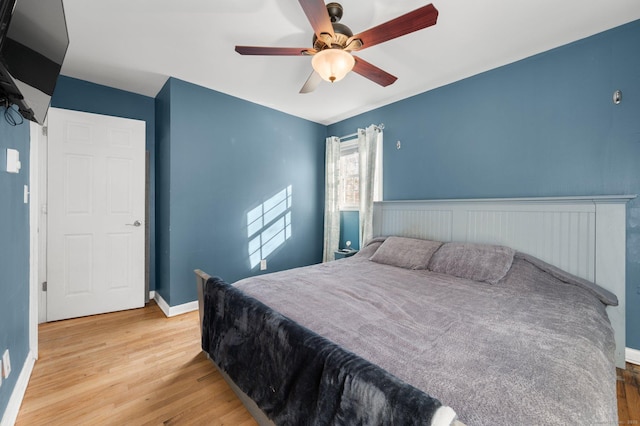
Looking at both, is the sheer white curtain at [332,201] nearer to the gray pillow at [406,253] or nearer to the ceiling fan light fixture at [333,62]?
the gray pillow at [406,253]

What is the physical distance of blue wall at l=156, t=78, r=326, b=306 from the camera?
2924mm

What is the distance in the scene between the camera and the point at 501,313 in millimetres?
1475

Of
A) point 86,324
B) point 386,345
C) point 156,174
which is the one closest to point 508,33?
point 386,345

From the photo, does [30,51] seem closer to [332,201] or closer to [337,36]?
[337,36]

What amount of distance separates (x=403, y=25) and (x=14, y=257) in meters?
2.62

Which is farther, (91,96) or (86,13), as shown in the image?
(91,96)

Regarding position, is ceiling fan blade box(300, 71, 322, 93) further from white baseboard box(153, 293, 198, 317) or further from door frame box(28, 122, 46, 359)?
white baseboard box(153, 293, 198, 317)

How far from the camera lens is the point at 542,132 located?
2.35m

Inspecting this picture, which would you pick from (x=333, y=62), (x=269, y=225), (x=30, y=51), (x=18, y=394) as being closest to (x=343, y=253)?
(x=269, y=225)

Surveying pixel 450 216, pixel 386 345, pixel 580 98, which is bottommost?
Result: pixel 386 345

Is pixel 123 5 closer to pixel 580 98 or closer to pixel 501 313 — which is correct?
pixel 501 313

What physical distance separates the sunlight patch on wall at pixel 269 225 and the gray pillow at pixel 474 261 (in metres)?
2.11

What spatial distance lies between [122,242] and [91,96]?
1656 millimetres

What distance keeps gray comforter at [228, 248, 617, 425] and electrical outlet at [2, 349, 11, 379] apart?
1.20 m
